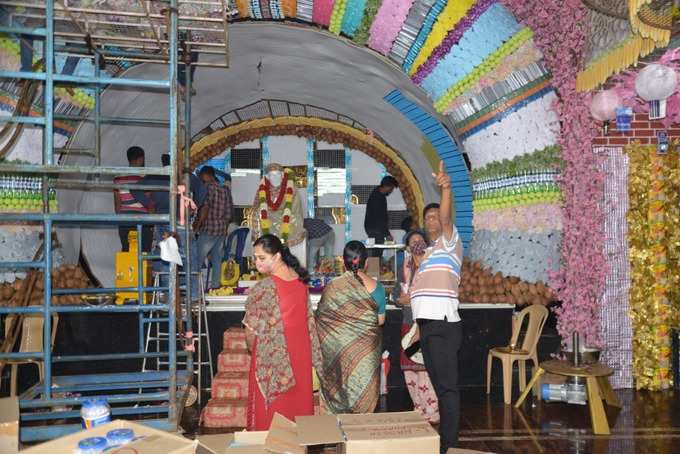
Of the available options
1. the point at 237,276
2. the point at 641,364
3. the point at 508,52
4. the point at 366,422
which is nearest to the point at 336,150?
the point at 237,276

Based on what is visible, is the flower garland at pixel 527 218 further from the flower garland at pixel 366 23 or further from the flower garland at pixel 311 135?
the flower garland at pixel 311 135

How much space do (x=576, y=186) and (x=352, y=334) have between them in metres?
2.87

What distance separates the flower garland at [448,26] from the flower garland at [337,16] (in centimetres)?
86

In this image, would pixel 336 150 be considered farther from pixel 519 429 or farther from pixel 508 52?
pixel 519 429

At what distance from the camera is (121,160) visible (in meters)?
8.79

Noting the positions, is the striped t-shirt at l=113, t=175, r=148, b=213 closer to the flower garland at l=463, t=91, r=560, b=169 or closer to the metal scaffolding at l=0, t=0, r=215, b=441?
the metal scaffolding at l=0, t=0, r=215, b=441

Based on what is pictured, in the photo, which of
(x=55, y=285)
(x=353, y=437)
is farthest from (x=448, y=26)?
(x=353, y=437)

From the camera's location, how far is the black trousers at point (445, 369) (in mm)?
3871

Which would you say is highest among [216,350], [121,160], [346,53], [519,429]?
[346,53]

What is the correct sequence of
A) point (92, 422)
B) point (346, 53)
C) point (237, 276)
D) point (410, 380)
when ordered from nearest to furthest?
1. point (92, 422)
2. point (410, 380)
3. point (346, 53)
4. point (237, 276)

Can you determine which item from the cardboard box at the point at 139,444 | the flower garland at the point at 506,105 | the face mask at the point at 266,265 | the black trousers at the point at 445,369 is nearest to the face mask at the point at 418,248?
the black trousers at the point at 445,369

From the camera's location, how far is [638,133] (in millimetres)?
6289

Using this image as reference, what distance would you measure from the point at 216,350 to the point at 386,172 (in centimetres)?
608

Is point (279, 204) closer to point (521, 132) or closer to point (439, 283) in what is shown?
point (521, 132)
